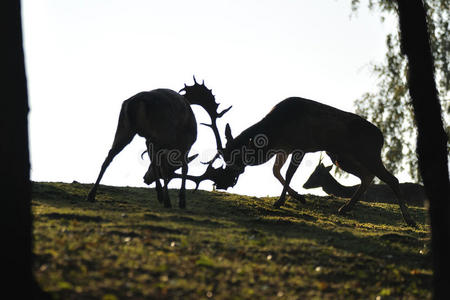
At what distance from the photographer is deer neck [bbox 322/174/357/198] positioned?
24.0 m

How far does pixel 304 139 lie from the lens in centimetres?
1574

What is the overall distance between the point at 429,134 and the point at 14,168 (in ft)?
16.9

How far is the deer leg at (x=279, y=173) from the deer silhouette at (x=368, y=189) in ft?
22.9

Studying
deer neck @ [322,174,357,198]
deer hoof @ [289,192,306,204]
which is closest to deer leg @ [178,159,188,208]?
deer hoof @ [289,192,306,204]

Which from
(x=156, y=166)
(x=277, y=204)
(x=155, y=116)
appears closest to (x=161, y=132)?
(x=155, y=116)

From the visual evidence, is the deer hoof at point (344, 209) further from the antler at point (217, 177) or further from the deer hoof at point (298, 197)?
the antler at point (217, 177)

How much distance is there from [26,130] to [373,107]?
13.0m

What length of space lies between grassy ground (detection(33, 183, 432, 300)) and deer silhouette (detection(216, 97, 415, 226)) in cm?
248

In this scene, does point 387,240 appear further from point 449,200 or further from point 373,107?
point 373,107

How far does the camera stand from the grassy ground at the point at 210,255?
7023 millimetres

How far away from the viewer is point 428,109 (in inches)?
333

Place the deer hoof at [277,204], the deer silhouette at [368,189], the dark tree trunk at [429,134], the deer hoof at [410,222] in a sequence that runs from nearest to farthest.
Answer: the dark tree trunk at [429,134]
the deer hoof at [410,222]
the deer hoof at [277,204]
the deer silhouette at [368,189]

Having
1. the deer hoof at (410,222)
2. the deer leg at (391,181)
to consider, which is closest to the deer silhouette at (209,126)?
the deer leg at (391,181)

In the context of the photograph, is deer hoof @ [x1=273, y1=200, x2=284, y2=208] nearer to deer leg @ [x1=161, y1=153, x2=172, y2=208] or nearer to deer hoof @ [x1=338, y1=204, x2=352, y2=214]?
deer hoof @ [x1=338, y1=204, x2=352, y2=214]
